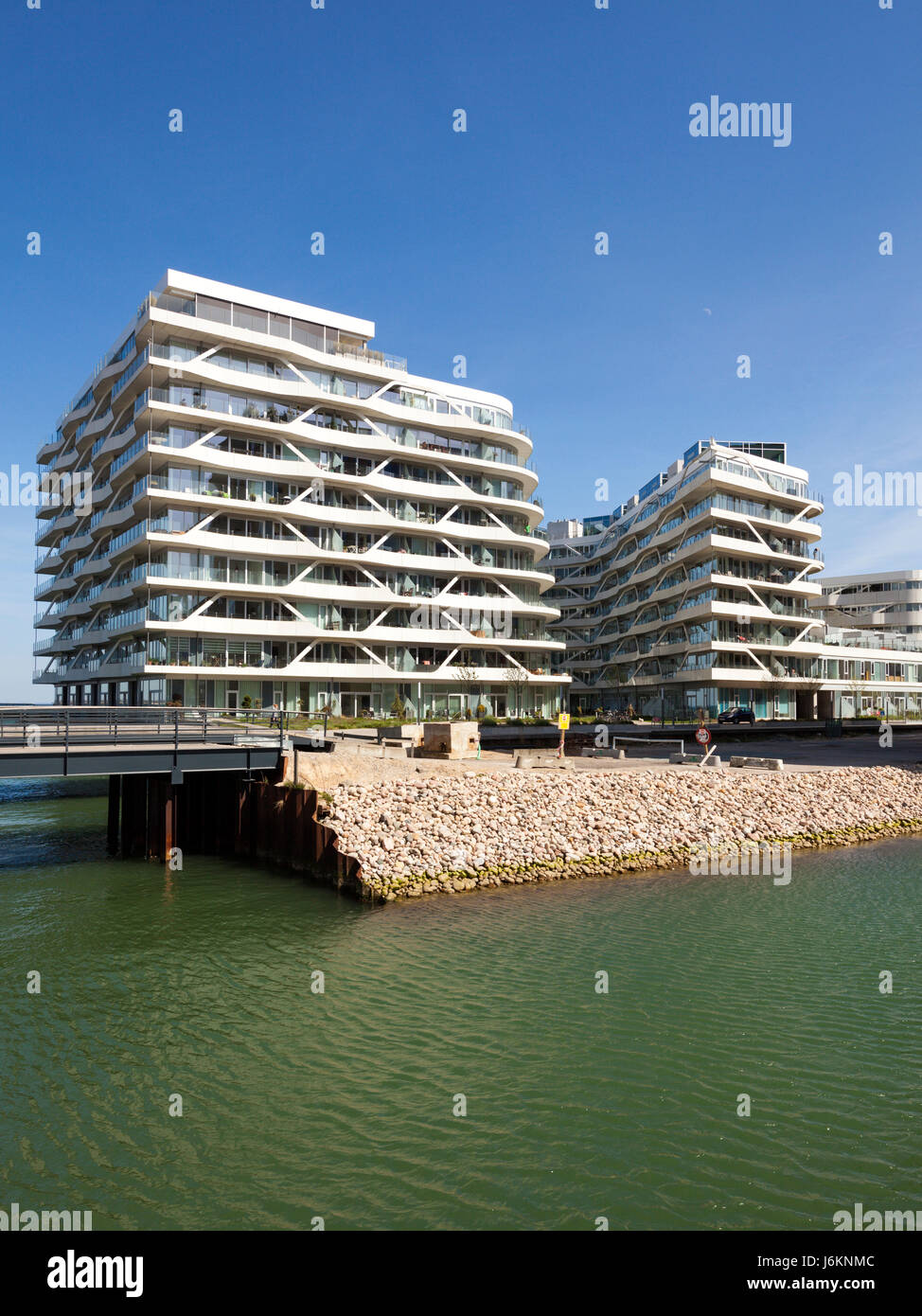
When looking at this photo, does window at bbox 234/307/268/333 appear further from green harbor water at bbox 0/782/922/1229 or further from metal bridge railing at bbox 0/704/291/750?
green harbor water at bbox 0/782/922/1229

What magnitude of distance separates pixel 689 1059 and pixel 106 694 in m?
60.5

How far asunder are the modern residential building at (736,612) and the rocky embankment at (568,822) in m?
40.0

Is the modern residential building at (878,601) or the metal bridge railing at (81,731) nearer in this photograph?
the metal bridge railing at (81,731)

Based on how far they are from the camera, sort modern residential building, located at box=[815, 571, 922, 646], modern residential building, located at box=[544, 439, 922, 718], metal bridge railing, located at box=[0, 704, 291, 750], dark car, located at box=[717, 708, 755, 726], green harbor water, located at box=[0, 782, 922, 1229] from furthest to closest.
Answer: modern residential building, located at box=[815, 571, 922, 646], modern residential building, located at box=[544, 439, 922, 718], dark car, located at box=[717, 708, 755, 726], metal bridge railing, located at box=[0, 704, 291, 750], green harbor water, located at box=[0, 782, 922, 1229]

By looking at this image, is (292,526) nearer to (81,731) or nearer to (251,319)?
(251,319)

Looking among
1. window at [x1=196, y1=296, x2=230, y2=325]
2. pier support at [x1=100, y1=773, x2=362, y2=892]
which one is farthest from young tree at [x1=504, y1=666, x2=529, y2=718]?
pier support at [x1=100, y1=773, x2=362, y2=892]

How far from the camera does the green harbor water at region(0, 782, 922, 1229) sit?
9273 millimetres

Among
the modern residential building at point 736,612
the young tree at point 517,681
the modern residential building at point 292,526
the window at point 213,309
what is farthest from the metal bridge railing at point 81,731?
the modern residential building at point 736,612

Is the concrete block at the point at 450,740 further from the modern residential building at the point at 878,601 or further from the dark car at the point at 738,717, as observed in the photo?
the modern residential building at the point at 878,601

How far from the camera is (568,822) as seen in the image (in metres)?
27.4

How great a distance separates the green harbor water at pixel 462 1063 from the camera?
9273 millimetres

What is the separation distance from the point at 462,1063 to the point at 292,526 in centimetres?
4912

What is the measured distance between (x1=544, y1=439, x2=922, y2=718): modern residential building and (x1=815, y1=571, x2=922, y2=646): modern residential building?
13.3m

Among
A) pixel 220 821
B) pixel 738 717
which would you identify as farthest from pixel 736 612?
pixel 220 821
